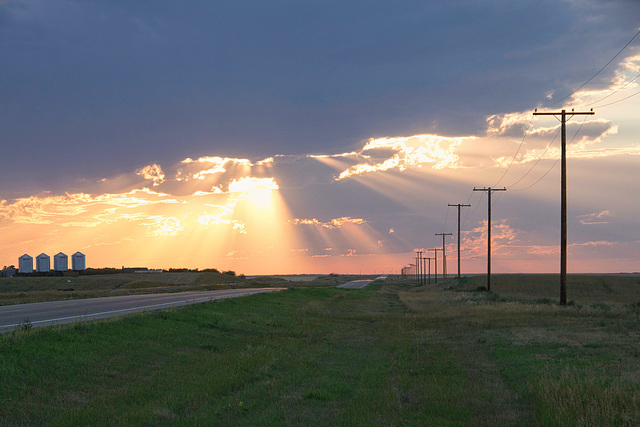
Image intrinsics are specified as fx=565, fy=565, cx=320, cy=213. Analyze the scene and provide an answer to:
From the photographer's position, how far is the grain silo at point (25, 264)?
5925 inches

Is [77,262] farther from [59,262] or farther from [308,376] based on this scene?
[308,376]

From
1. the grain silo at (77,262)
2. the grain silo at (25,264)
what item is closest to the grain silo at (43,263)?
the grain silo at (25,264)

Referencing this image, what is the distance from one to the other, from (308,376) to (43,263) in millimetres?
154511

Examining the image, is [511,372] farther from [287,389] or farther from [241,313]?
[241,313]

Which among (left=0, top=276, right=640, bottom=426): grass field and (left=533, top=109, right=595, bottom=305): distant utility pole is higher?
(left=533, top=109, right=595, bottom=305): distant utility pole

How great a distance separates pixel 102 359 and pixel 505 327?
20000mm

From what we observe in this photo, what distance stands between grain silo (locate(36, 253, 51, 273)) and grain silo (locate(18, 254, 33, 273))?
211 cm

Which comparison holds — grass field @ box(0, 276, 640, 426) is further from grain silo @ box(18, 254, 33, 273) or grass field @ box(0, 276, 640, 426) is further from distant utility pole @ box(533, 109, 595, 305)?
grain silo @ box(18, 254, 33, 273)

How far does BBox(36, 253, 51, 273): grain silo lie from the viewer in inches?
5906

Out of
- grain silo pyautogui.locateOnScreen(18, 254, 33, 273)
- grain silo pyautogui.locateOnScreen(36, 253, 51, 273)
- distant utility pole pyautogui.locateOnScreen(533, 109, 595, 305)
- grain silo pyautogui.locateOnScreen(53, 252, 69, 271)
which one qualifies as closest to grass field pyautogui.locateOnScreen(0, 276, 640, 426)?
distant utility pole pyautogui.locateOnScreen(533, 109, 595, 305)

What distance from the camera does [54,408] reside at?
10969 mm

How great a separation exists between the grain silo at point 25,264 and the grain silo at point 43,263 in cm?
211

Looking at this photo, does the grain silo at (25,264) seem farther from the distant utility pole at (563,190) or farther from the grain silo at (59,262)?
the distant utility pole at (563,190)

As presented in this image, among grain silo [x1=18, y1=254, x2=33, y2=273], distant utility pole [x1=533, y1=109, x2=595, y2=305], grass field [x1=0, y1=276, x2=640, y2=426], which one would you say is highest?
distant utility pole [x1=533, y1=109, x2=595, y2=305]
